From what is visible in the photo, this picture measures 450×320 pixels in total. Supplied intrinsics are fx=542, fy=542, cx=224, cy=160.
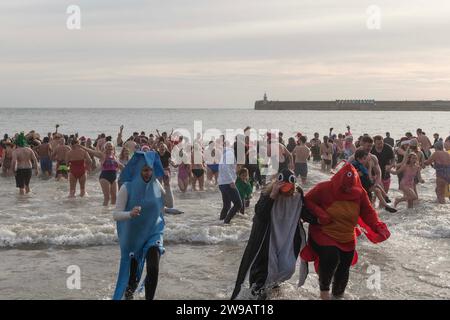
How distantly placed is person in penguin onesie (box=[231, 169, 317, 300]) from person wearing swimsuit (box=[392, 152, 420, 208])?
7162 mm

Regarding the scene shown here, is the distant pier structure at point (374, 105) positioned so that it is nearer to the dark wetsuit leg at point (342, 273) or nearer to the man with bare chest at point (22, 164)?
the man with bare chest at point (22, 164)

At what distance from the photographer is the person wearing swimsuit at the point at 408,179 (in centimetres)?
1200

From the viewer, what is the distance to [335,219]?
5391 mm

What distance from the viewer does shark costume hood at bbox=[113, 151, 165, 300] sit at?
17.8 feet

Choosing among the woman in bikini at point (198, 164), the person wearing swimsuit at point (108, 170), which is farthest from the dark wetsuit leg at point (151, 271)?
the woman in bikini at point (198, 164)

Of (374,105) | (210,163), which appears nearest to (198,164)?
(210,163)

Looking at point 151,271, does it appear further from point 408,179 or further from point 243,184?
point 408,179

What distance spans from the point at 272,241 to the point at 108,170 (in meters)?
7.36

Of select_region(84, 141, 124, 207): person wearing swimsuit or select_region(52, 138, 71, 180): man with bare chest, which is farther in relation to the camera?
select_region(52, 138, 71, 180): man with bare chest

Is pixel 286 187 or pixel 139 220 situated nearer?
pixel 286 187

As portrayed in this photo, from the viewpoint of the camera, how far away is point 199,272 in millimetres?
7289

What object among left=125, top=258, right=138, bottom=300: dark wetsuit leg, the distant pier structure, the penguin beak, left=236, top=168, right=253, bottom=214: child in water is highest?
the distant pier structure

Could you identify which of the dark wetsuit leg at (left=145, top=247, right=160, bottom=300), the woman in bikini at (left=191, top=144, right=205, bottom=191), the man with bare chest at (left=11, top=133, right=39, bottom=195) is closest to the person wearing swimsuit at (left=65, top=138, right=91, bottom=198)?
the man with bare chest at (left=11, top=133, right=39, bottom=195)

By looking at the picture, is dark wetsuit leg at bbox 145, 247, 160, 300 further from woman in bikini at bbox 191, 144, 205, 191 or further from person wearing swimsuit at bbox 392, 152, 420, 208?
woman in bikini at bbox 191, 144, 205, 191
